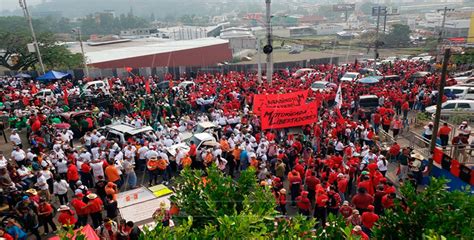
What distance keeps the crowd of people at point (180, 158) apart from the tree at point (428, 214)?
1260 mm

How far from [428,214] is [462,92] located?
1896 cm

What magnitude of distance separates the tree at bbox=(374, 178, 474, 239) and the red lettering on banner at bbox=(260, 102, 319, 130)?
7.26 m

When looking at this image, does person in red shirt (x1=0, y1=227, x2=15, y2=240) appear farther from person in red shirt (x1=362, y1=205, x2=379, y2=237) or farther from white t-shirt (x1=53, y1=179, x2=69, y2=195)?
person in red shirt (x1=362, y1=205, x2=379, y2=237)

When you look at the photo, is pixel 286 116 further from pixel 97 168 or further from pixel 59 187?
pixel 59 187

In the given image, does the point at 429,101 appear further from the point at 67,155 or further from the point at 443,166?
the point at 67,155

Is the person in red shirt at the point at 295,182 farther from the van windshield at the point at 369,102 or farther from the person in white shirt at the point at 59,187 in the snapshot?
the van windshield at the point at 369,102

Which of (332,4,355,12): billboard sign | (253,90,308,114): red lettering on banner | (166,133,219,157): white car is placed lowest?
(332,4,355,12): billboard sign

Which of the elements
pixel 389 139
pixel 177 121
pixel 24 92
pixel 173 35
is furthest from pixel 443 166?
pixel 173 35

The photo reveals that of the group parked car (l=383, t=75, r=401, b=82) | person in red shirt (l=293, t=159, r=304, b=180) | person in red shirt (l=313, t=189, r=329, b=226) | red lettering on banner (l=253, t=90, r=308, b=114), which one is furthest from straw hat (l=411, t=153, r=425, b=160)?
parked car (l=383, t=75, r=401, b=82)

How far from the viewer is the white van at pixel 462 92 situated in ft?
69.4

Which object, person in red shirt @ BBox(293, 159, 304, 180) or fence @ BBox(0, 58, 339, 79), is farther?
fence @ BBox(0, 58, 339, 79)

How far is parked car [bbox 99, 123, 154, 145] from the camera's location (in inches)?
571

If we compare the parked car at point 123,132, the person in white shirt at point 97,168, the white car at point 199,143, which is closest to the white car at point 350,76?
the white car at point 199,143

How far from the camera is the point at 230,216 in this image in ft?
16.2
